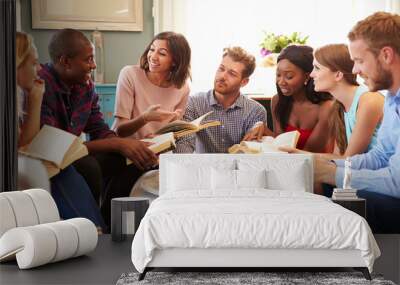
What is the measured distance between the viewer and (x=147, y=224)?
5.70 m

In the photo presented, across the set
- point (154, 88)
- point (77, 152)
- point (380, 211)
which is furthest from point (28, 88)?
point (380, 211)

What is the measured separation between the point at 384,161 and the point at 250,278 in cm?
312

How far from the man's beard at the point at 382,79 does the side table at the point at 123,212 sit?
9.84ft

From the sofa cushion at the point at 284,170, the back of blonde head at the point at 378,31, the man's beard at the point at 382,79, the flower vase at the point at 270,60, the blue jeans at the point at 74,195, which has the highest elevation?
the back of blonde head at the point at 378,31

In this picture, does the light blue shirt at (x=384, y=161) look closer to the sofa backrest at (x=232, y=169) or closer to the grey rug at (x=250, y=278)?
the sofa backrest at (x=232, y=169)

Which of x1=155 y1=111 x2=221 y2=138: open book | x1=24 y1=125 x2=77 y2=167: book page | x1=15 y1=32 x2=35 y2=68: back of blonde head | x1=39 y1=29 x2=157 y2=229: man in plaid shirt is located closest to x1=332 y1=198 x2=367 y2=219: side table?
x1=155 y1=111 x2=221 y2=138: open book

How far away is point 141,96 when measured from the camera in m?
8.41

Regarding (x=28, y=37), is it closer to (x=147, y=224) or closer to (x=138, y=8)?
(x=138, y=8)

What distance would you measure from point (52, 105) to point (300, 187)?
122 inches

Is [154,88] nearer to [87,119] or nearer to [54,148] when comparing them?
[87,119]

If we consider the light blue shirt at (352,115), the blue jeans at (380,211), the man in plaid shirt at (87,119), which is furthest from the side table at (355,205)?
the man in plaid shirt at (87,119)

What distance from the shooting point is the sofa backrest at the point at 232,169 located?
25.6ft

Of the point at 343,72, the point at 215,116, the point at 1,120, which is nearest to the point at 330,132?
the point at 343,72

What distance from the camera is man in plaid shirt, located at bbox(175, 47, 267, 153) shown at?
8398mm
